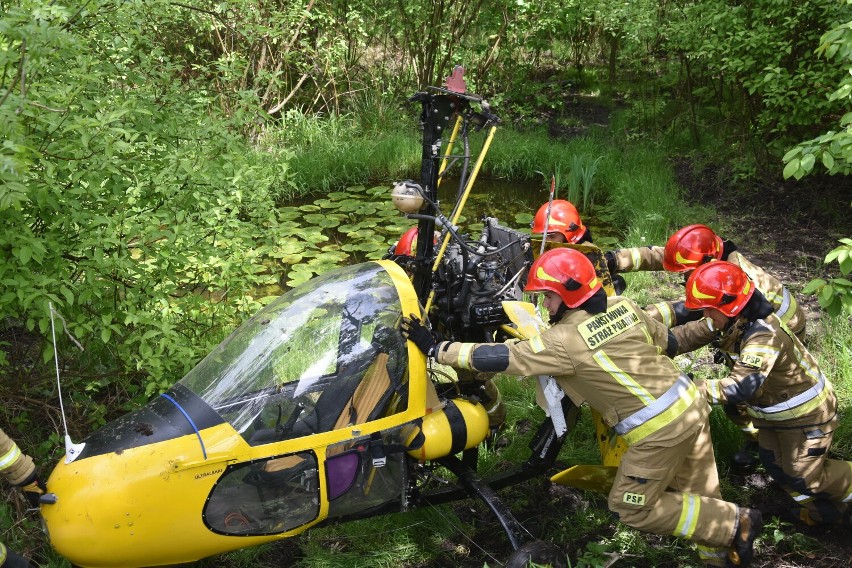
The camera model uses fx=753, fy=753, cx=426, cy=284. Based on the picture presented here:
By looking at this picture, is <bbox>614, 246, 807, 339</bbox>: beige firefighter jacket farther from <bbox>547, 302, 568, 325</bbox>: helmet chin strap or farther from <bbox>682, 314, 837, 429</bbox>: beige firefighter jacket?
<bbox>547, 302, 568, 325</bbox>: helmet chin strap

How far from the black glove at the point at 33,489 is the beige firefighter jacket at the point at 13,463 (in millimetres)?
19

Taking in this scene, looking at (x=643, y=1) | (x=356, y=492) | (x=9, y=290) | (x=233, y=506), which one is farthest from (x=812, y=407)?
(x=643, y=1)

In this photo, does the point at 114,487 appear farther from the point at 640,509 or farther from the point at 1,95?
the point at 640,509

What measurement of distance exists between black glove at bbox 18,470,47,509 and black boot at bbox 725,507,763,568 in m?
3.36

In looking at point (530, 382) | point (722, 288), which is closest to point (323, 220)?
point (530, 382)

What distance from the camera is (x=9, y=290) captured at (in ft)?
12.9

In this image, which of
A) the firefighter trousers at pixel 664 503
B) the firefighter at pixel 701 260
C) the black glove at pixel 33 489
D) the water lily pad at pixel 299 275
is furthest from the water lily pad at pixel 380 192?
the black glove at pixel 33 489

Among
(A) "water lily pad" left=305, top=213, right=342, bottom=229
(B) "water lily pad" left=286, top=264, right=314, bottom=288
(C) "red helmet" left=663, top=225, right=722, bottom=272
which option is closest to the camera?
(C) "red helmet" left=663, top=225, right=722, bottom=272

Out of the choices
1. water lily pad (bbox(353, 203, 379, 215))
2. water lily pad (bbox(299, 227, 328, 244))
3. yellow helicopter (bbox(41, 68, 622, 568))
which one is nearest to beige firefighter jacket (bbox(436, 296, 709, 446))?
yellow helicopter (bbox(41, 68, 622, 568))

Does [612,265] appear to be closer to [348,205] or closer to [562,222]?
[562,222]

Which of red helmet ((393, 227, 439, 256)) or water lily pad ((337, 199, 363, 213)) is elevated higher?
red helmet ((393, 227, 439, 256))

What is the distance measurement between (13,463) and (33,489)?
0.57 feet

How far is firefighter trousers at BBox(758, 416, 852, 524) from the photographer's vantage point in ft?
14.0

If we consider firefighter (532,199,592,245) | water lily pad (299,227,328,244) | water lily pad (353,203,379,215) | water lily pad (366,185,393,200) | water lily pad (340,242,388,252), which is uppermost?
firefighter (532,199,592,245)
